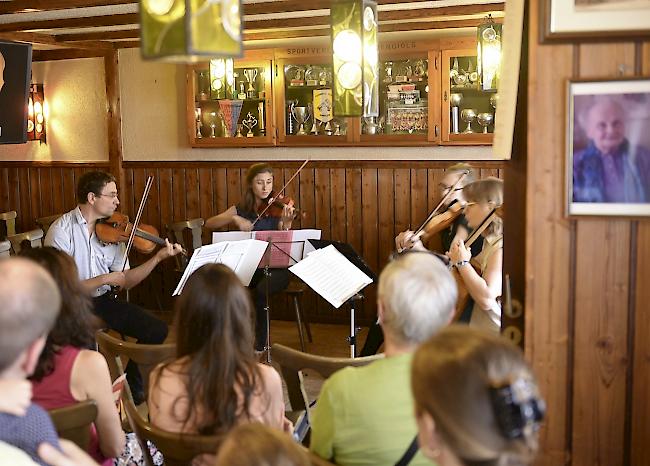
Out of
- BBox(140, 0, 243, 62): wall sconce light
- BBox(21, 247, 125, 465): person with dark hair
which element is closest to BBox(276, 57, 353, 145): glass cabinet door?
BBox(21, 247, 125, 465): person with dark hair

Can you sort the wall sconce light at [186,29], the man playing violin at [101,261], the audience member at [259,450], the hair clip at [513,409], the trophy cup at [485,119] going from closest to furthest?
the hair clip at [513,409] → the audience member at [259,450] → the wall sconce light at [186,29] → the man playing violin at [101,261] → the trophy cup at [485,119]

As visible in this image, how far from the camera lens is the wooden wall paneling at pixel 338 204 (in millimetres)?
6887

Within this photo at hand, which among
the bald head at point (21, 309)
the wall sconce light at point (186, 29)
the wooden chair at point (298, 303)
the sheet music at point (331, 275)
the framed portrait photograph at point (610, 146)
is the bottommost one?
the wooden chair at point (298, 303)

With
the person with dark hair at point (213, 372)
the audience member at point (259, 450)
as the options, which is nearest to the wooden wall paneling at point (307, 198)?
the person with dark hair at point (213, 372)

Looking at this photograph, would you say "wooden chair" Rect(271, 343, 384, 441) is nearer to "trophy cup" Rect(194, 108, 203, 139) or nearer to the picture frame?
the picture frame

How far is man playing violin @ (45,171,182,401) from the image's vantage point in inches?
195

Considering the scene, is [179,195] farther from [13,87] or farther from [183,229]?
[13,87]

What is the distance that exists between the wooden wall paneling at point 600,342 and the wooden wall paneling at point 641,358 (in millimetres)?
29

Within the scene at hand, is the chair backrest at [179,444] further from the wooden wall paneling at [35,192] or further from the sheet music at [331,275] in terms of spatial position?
the wooden wall paneling at [35,192]

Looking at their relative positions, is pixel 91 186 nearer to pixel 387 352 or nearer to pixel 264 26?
pixel 264 26

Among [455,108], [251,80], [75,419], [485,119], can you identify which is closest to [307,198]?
[251,80]

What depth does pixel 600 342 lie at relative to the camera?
2479 mm

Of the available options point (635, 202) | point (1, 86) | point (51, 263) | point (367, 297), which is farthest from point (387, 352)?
point (367, 297)

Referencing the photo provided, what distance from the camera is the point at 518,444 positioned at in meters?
1.38
